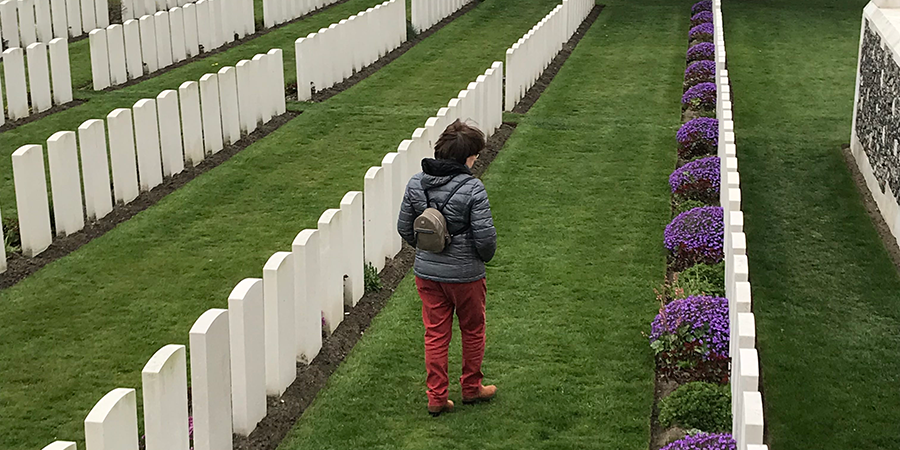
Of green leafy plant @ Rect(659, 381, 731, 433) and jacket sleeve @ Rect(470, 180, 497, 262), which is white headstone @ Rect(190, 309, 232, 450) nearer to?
jacket sleeve @ Rect(470, 180, 497, 262)

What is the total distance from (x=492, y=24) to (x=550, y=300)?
1390 centimetres

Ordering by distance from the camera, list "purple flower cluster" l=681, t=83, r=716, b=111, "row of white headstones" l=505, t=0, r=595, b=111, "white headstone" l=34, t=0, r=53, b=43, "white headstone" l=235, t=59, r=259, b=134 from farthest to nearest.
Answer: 1. "white headstone" l=34, t=0, r=53, b=43
2. "row of white headstones" l=505, t=0, r=595, b=111
3. "purple flower cluster" l=681, t=83, r=716, b=111
4. "white headstone" l=235, t=59, r=259, b=134

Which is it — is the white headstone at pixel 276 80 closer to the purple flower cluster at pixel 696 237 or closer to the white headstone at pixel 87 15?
the purple flower cluster at pixel 696 237

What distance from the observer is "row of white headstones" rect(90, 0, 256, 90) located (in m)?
13.9

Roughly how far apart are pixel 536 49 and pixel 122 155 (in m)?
7.28

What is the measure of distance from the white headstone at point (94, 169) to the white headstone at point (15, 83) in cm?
362

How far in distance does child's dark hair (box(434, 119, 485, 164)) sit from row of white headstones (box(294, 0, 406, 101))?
27.1 ft

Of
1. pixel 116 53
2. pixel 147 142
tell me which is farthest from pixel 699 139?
pixel 116 53

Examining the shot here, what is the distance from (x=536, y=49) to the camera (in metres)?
15.2

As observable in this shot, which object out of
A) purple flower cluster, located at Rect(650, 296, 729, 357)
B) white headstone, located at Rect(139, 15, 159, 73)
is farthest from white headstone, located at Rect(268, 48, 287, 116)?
purple flower cluster, located at Rect(650, 296, 729, 357)

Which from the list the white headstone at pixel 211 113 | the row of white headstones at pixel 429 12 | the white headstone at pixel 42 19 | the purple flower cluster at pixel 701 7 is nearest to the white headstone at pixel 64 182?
the white headstone at pixel 211 113

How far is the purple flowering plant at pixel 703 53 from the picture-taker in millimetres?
16078

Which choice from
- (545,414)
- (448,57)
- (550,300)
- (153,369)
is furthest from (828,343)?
(448,57)

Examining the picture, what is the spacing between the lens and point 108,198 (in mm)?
9180
